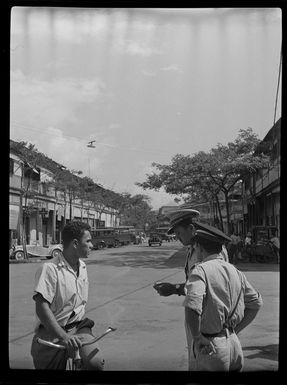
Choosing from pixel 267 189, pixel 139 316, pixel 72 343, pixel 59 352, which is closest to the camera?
pixel 72 343

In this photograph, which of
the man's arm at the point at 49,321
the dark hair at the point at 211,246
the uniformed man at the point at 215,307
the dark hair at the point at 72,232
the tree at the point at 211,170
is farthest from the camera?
the tree at the point at 211,170

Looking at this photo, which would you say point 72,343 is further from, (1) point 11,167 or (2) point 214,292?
(1) point 11,167

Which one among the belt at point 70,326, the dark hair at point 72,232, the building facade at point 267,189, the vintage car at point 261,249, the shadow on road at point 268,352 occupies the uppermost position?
the building facade at point 267,189

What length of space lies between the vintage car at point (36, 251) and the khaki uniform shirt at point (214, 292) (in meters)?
0.81

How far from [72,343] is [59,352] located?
0.17 metres

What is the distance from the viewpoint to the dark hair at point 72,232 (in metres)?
2.49

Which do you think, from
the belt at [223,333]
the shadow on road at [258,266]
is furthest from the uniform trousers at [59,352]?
→ the shadow on road at [258,266]

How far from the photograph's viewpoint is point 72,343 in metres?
2.30

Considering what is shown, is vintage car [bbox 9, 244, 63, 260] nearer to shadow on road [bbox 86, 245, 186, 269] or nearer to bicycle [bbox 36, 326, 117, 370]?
shadow on road [bbox 86, 245, 186, 269]

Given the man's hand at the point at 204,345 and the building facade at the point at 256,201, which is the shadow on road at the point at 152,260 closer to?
the building facade at the point at 256,201

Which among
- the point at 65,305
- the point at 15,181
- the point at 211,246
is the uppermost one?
the point at 15,181

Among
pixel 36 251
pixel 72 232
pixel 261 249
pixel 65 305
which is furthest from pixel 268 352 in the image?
pixel 36 251

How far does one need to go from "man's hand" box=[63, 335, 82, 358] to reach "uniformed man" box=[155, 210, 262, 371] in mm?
565

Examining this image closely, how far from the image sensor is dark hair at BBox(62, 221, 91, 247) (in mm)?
2486
